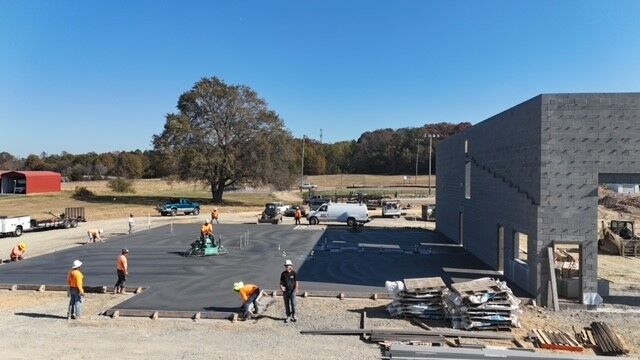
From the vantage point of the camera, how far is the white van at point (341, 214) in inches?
1729

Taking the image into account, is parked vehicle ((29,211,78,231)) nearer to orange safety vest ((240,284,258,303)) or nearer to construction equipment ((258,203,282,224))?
construction equipment ((258,203,282,224))

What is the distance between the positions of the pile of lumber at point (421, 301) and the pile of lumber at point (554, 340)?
2659mm

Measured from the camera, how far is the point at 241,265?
82.1 ft

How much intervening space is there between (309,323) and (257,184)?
177 ft

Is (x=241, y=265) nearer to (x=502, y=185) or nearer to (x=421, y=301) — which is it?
(x=421, y=301)

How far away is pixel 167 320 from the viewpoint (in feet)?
52.2

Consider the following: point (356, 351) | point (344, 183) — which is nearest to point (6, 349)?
point (356, 351)

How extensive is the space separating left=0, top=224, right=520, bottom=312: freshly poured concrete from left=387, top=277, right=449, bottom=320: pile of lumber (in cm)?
362

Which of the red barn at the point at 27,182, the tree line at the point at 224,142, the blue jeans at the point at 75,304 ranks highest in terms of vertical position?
the tree line at the point at 224,142

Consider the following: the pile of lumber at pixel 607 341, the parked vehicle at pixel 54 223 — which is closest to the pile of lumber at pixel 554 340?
the pile of lumber at pixel 607 341

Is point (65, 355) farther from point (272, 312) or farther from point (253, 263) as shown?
point (253, 263)

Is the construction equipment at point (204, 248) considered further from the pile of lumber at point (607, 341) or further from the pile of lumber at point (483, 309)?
the pile of lumber at point (607, 341)

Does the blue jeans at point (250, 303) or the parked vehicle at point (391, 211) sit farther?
the parked vehicle at point (391, 211)

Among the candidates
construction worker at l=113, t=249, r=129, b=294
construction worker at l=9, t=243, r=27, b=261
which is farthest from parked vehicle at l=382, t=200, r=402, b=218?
construction worker at l=113, t=249, r=129, b=294
